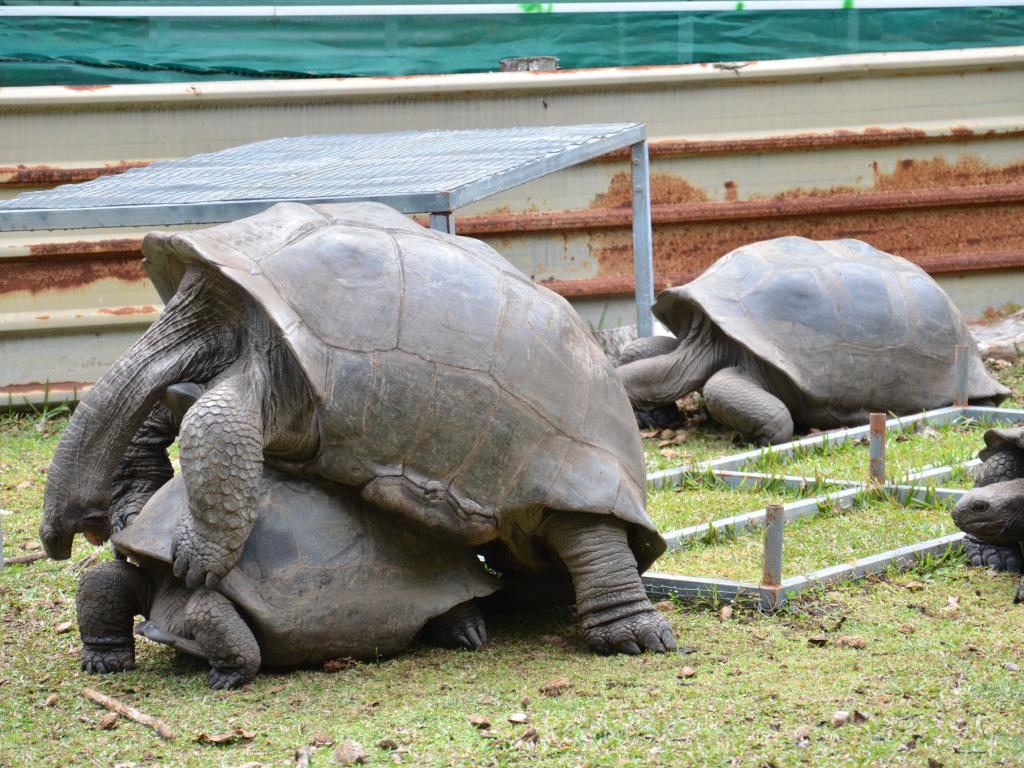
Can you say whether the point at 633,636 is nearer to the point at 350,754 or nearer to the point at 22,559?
the point at 350,754

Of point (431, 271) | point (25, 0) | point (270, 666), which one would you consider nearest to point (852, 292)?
point (431, 271)

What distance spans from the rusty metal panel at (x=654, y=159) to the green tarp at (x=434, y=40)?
0.90 ft

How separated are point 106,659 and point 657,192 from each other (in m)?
5.56

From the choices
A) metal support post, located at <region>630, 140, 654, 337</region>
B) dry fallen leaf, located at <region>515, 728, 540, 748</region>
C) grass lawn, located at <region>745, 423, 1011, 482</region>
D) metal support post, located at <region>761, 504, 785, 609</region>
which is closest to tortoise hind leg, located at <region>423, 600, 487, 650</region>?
dry fallen leaf, located at <region>515, 728, 540, 748</region>

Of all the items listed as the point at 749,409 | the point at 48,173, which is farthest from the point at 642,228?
the point at 48,173

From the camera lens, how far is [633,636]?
4172mm

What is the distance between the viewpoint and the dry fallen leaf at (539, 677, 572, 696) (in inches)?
150

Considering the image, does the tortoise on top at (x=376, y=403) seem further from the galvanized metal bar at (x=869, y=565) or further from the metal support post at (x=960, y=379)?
the metal support post at (x=960, y=379)

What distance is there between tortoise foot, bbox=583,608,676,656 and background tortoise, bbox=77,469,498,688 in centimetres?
35

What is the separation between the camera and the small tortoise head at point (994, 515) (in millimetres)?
4684

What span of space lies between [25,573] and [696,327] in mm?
3944

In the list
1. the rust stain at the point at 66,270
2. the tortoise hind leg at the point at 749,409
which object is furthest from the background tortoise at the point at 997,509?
the rust stain at the point at 66,270

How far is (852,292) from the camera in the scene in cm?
749

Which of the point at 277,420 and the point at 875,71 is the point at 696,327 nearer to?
the point at 875,71
